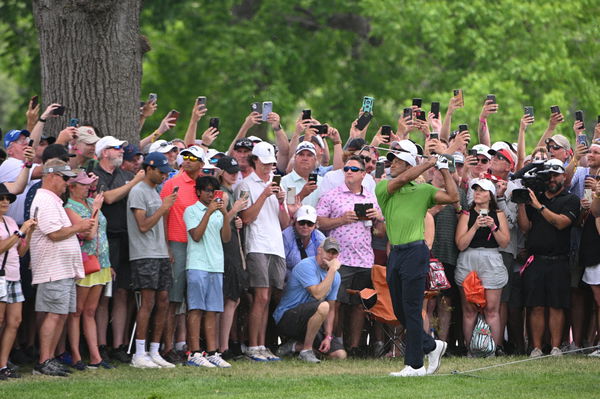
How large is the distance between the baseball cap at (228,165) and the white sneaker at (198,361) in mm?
2096

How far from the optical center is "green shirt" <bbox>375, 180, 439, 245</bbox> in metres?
12.1

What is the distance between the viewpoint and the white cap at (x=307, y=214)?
14.3 meters

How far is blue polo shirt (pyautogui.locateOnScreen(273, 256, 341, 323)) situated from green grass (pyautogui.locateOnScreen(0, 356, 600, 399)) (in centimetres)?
96

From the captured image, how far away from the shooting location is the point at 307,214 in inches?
564

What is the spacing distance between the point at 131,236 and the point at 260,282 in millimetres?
1722

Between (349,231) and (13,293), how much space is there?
428cm

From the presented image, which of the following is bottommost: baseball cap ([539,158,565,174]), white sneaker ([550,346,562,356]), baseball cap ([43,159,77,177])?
white sneaker ([550,346,562,356])

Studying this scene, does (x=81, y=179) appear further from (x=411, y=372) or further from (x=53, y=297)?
(x=411, y=372)

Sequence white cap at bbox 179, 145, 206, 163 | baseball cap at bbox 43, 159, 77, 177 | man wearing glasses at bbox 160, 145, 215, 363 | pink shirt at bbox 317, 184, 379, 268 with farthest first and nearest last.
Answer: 1. pink shirt at bbox 317, 184, 379, 268
2. white cap at bbox 179, 145, 206, 163
3. man wearing glasses at bbox 160, 145, 215, 363
4. baseball cap at bbox 43, 159, 77, 177

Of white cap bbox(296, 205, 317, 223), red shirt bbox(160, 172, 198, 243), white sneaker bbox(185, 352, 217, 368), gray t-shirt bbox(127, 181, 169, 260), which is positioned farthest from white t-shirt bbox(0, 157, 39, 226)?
white cap bbox(296, 205, 317, 223)

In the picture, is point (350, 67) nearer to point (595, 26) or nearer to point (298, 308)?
point (595, 26)

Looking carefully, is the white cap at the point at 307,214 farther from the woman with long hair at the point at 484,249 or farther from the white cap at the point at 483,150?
the white cap at the point at 483,150

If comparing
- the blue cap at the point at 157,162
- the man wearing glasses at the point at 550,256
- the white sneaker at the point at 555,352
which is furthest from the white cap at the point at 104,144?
the white sneaker at the point at 555,352

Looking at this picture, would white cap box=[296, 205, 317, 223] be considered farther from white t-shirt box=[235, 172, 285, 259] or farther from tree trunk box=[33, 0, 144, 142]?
tree trunk box=[33, 0, 144, 142]
